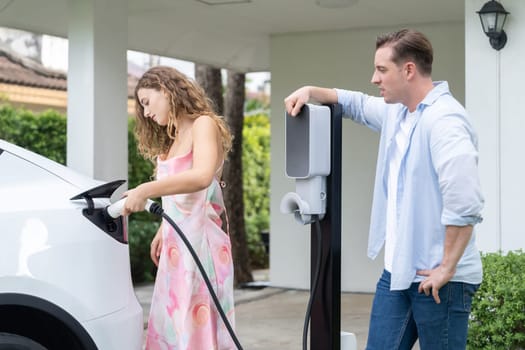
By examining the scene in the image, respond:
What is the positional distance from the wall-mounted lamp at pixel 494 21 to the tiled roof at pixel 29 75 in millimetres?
11412

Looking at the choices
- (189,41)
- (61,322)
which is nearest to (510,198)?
(61,322)

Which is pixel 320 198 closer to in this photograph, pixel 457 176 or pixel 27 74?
pixel 457 176

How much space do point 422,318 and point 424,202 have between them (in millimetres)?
405

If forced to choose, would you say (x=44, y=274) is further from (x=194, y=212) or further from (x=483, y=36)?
(x=483, y=36)

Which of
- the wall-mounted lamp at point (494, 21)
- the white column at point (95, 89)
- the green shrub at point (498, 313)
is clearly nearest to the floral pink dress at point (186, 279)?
the green shrub at point (498, 313)

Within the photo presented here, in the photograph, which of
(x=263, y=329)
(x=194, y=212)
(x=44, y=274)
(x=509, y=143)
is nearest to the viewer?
(x=44, y=274)

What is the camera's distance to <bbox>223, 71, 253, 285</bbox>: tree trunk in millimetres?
11617

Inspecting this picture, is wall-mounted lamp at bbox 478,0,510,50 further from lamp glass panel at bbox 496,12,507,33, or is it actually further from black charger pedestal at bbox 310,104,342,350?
black charger pedestal at bbox 310,104,342,350

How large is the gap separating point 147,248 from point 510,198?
687cm

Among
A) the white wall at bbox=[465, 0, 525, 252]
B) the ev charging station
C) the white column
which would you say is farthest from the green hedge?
the ev charging station

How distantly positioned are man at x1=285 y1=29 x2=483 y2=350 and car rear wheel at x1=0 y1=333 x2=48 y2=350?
1266mm

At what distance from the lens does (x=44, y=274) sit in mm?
3158

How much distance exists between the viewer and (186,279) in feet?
12.2

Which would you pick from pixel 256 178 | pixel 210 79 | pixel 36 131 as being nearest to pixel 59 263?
pixel 210 79
